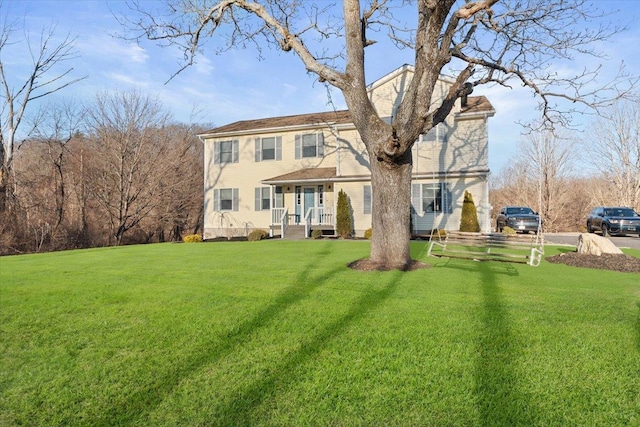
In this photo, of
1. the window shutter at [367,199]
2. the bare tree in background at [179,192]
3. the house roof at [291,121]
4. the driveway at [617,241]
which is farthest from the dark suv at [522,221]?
the bare tree in background at [179,192]

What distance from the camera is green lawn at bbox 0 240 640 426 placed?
2.71m

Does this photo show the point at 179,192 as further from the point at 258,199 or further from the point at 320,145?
the point at 320,145

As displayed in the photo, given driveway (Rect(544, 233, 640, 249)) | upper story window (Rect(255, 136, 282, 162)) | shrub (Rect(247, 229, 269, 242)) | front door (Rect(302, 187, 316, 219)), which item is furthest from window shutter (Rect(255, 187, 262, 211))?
driveway (Rect(544, 233, 640, 249))

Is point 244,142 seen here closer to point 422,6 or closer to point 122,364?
point 422,6

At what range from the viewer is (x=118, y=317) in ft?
15.7

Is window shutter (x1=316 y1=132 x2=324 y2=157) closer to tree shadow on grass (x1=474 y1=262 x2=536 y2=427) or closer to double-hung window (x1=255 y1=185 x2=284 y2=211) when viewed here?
double-hung window (x1=255 y1=185 x2=284 y2=211)

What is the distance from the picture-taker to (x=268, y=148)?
2377 centimetres

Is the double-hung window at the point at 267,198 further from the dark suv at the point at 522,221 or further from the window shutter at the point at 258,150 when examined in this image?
the dark suv at the point at 522,221

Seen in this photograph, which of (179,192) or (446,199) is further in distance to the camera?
(179,192)

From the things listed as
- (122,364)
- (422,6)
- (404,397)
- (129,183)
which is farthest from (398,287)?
(129,183)

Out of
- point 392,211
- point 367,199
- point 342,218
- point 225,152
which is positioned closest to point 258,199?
point 225,152

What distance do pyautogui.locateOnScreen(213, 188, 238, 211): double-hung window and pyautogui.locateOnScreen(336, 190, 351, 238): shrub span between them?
23.7ft

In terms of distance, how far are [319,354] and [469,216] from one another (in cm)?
1601

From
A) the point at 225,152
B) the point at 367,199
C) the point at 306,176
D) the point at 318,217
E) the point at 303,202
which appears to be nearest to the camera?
the point at 367,199
